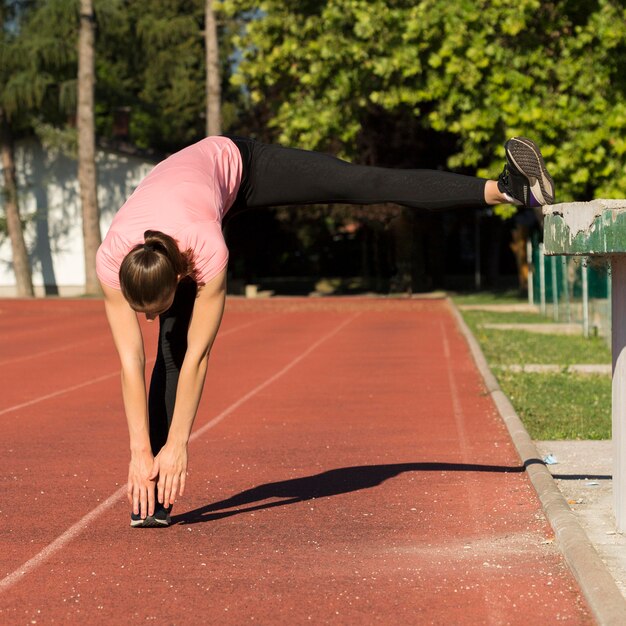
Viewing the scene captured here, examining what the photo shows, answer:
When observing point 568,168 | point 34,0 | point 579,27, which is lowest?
point 568,168

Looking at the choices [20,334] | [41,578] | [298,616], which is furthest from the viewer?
[20,334]

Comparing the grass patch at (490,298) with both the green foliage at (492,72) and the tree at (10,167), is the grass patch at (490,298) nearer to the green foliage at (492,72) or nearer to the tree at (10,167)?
the green foliage at (492,72)

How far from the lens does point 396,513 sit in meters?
7.19

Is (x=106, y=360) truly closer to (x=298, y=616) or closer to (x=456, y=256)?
(x=298, y=616)

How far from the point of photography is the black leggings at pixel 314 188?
6379 millimetres

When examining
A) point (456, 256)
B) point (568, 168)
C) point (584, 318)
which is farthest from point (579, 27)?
point (456, 256)

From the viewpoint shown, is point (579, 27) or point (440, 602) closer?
point (440, 602)

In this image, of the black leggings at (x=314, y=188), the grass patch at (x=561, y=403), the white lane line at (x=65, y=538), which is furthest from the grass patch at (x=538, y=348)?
the black leggings at (x=314, y=188)

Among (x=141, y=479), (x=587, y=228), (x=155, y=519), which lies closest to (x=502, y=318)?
(x=155, y=519)

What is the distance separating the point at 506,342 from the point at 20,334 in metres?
11.2

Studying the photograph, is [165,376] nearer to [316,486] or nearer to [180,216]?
[180,216]

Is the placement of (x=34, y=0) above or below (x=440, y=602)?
above

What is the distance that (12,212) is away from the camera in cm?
4594

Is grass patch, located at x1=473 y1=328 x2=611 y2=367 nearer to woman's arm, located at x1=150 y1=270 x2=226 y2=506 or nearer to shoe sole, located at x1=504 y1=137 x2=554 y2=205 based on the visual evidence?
shoe sole, located at x1=504 y1=137 x2=554 y2=205
